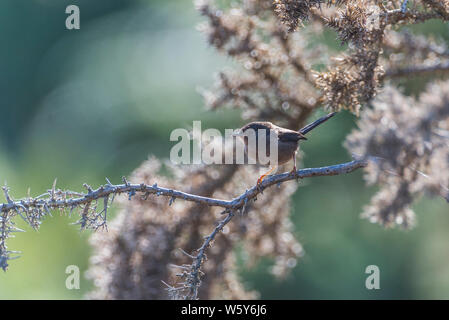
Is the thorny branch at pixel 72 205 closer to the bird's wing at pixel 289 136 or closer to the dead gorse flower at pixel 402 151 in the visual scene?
the dead gorse flower at pixel 402 151

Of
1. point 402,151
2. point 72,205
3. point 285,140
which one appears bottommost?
point 72,205

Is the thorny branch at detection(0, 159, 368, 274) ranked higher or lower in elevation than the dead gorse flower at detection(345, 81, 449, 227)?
lower

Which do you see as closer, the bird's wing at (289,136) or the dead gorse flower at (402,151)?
the dead gorse flower at (402,151)

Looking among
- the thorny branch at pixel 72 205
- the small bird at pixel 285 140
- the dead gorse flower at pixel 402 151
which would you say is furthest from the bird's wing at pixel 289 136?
the thorny branch at pixel 72 205

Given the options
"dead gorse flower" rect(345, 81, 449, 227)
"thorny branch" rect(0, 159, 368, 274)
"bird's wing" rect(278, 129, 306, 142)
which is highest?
"bird's wing" rect(278, 129, 306, 142)

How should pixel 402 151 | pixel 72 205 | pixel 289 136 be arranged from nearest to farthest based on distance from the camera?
pixel 72 205, pixel 402 151, pixel 289 136

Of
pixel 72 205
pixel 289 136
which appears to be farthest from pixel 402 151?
pixel 72 205

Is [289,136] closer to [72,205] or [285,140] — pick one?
[285,140]

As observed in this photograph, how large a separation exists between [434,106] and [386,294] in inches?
161

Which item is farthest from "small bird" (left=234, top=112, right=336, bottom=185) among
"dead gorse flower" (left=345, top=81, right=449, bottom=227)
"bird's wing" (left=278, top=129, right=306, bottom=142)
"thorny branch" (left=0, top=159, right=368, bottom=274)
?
"thorny branch" (left=0, top=159, right=368, bottom=274)

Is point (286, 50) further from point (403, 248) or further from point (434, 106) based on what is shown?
point (403, 248)

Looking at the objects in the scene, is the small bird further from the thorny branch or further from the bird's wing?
the thorny branch

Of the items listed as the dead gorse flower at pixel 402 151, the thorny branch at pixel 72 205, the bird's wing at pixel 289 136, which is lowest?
the thorny branch at pixel 72 205

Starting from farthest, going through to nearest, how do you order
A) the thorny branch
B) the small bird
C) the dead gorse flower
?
1. the small bird
2. the dead gorse flower
3. the thorny branch
